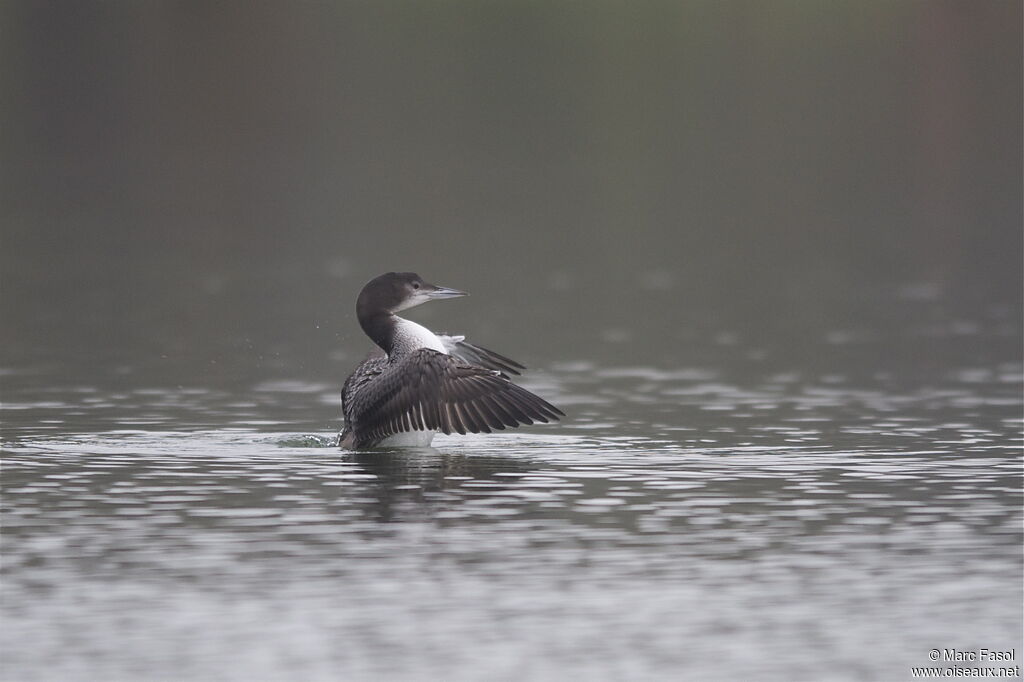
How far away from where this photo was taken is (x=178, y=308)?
75.2 ft

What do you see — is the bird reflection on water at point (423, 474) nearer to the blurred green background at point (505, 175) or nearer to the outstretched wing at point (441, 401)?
the outstretched wing at point (441, 401)

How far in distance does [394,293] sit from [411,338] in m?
0.44

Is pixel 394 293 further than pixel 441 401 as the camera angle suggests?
Yes

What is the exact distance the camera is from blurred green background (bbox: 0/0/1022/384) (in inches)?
875

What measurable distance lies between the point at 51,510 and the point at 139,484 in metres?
0.92

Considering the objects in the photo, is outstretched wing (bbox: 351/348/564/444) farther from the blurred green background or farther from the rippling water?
the blurred green background

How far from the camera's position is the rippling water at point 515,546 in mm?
8531

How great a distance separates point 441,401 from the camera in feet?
44.3

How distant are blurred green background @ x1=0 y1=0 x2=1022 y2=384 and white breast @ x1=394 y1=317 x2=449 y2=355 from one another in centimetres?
376

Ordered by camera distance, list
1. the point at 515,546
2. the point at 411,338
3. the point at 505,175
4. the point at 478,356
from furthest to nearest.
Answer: the point at 505,175 < the point at 478,356 < the point at 411,338 < the point at 515,546

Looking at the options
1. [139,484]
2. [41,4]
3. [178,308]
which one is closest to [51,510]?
[139,484]

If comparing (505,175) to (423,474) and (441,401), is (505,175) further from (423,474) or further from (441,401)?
(423,474)

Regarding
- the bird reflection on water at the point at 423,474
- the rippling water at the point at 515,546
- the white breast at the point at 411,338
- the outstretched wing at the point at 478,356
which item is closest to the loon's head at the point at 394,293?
the white breast at the point at 411,338

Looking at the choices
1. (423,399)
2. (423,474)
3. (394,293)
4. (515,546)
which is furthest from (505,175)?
(515,546)
